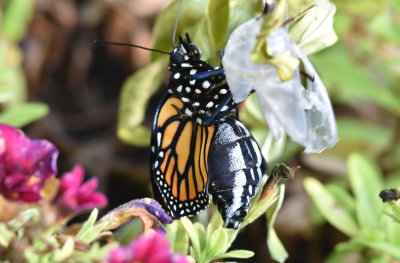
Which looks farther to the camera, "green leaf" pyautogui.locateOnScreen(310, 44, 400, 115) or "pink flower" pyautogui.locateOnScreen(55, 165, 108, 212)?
"green leaf" pyautogui.locateOnScreen(310, 44, 400, 115)

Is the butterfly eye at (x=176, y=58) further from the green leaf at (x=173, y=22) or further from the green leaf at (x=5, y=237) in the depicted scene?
the green leaf at (x=5, y=237)

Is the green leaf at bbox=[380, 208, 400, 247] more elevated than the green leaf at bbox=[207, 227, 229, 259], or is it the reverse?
the green leaf at bbox=[207, 227, 229, 259]

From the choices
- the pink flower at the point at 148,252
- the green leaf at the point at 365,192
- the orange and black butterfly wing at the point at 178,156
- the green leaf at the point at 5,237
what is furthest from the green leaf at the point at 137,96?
the pink flower at the point at 148,252

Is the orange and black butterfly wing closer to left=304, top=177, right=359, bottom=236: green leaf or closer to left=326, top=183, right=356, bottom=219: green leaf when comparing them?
left=304, top=177, right=359, bottom=236: green leaf

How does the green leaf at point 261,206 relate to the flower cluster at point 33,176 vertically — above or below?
below

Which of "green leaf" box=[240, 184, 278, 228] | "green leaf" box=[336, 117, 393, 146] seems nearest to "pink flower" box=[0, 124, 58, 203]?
"green leaf" box=[240, 184, 278, 228]

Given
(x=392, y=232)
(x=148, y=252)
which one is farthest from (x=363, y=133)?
(x=148, y=252)

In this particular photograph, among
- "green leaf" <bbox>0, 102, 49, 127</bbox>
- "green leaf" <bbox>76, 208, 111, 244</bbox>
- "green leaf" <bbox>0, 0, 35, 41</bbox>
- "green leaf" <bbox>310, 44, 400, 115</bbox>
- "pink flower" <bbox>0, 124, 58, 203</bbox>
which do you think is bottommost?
"green leaf" <bbox>310, 44, 400, 115</bbox>
